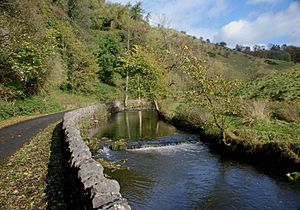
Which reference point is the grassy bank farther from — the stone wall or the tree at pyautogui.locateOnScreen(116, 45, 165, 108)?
the tree at pyautogui.locateOnScreen(116, 45, 165, 108)

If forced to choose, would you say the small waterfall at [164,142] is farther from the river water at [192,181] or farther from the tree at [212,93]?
the tree at [212,93]

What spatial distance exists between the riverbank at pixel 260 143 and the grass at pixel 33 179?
9.05m

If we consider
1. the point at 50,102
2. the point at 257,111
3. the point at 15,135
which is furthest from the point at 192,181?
the point at 50,102

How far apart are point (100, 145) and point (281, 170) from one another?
35.4 feet

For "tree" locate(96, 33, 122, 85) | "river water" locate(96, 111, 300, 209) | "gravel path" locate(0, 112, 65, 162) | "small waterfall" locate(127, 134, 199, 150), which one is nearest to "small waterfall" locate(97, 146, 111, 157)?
"river water" locate(96, 111, 300, 209)

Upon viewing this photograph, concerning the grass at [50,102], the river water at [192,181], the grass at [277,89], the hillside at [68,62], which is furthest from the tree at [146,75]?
the river water at [192,181]

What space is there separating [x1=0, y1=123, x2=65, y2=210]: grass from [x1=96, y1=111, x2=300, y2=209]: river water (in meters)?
2.67

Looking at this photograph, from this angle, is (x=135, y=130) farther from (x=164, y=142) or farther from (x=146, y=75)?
(x=146, y=75)

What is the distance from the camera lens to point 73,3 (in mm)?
65562

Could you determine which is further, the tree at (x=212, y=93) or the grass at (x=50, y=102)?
the grass at (x=50, y=102)

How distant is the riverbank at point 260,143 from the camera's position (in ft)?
47.0

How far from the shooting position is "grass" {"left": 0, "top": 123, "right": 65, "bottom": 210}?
8859 millimetres

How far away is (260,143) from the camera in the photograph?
15977 millimetres

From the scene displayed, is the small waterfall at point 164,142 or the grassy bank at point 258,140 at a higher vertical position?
the grassy bank at point 258,140
